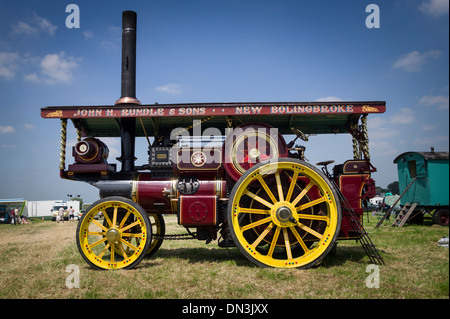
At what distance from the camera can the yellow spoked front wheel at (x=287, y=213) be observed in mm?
5109

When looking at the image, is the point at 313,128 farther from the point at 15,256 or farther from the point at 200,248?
the point at 15,256

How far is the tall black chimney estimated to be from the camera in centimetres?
664

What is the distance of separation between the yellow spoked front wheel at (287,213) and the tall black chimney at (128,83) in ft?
9.01

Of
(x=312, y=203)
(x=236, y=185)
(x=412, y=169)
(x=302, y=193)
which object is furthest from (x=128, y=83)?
(x=412, y=169)

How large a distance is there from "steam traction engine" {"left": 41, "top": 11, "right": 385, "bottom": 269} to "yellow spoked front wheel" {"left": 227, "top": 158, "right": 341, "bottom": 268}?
0.02m

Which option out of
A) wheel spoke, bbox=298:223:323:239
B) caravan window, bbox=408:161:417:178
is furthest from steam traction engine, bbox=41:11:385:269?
caravan window, bbox=408:161:417:178

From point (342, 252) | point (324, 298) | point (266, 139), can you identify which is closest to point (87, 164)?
point (266, 139)

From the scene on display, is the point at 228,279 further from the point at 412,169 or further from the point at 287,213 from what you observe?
the point at 412,169

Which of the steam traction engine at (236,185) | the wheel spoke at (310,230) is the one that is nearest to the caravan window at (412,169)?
the steam traction engine at (236,185)

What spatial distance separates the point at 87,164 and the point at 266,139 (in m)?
3.51

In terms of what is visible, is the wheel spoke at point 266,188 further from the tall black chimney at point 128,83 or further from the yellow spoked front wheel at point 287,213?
the tall black chimney at point 128,83

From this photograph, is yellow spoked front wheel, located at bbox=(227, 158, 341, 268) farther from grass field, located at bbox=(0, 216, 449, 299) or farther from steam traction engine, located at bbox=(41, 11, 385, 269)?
grass field, located at bbox=(0, 216, 449, 299)

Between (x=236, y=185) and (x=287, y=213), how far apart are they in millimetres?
969

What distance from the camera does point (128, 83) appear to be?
7.63 m
